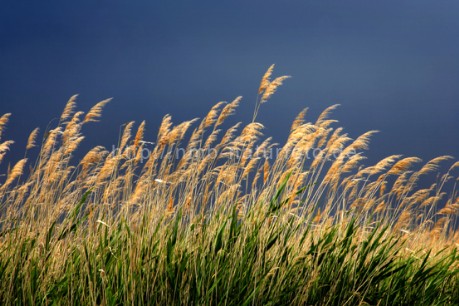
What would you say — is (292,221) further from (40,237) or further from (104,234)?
(40,237)

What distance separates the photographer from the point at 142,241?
3.58 metres

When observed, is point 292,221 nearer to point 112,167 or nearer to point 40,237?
point 112,167

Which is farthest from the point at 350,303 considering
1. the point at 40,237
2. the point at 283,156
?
the point at 40,237

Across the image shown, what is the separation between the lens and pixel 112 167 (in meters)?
4.18

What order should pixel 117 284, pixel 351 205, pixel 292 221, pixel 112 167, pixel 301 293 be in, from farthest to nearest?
1. pixel 351 205
2. pixel 112 167
3. pixel 292 221
4. pixel 301 293
5. pixel 117 284

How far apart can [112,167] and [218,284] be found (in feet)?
4.30

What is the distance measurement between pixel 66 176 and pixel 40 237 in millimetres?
592

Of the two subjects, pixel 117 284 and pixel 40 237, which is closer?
pixel 117 284

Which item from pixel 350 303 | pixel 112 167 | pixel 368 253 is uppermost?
pixel 112 167

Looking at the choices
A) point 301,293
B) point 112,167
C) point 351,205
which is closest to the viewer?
point 301,293

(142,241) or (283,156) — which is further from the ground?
(283,156)

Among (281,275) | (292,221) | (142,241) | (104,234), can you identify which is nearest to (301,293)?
(281,275)

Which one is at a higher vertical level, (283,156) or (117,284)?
(283,156)

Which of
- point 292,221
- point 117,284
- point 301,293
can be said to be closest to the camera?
point 117,284
